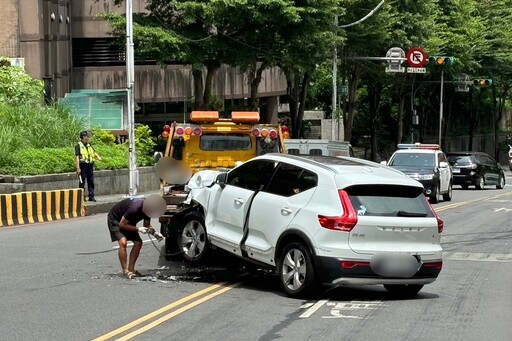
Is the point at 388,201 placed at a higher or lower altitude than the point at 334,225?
higher

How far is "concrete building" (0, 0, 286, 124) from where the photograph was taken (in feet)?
114

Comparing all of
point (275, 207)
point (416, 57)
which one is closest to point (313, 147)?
point (416, 57)

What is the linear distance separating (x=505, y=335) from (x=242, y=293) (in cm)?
356

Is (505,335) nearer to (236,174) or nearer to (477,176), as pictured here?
(236,174)

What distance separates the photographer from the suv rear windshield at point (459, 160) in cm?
3938

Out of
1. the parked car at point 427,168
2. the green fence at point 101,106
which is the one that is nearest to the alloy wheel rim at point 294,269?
the parked car at point 427,168

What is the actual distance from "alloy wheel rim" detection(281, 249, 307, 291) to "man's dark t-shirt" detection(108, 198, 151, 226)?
2184 mm

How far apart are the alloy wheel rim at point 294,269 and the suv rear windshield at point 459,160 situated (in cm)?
2925

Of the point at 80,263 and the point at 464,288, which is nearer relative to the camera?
the point at 464,288

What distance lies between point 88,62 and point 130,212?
32.9 metres

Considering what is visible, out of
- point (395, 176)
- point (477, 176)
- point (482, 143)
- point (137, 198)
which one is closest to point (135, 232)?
point (137, 198)

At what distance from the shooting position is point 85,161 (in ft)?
76.5

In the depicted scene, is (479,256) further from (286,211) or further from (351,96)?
(351,96)

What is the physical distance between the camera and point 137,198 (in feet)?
40.9
